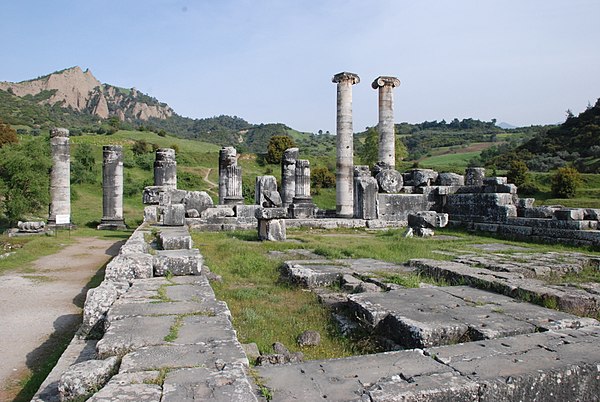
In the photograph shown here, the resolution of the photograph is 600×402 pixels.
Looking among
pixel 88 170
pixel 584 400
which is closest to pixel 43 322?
pixel 584 400

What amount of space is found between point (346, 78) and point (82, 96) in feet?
493

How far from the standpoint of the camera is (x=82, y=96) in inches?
5950

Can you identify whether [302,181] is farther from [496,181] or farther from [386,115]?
[496,181]

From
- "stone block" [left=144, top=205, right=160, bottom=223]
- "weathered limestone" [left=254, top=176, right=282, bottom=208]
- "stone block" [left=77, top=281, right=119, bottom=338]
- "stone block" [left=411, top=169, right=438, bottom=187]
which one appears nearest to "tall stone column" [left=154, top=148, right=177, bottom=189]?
"stone block" [left=144, top=205, right=160, bottom=223]

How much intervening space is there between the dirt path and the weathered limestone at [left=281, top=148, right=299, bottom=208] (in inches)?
494

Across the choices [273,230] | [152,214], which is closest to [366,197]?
[273,230]

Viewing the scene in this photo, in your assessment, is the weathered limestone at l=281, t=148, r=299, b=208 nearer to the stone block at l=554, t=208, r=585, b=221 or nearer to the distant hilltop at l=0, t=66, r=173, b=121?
the stone block at l=554, t=208, r=585, b=221

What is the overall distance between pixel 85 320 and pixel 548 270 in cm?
740

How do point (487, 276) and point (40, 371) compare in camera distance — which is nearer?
point (40, 371)

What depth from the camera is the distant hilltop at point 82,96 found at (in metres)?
140

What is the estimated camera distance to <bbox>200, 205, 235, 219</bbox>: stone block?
18.3m

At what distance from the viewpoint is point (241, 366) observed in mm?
3164

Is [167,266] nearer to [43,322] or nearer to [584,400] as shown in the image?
[43,322]

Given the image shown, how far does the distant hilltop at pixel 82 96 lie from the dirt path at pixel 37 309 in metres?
131
